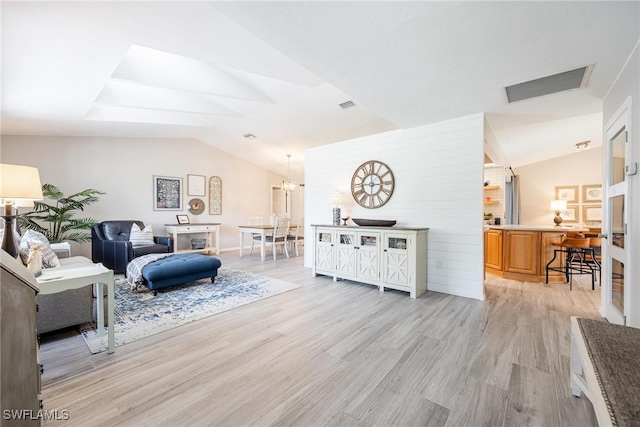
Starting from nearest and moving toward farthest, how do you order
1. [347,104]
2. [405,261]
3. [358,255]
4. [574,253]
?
[405,261] → [358,255] → [347,104] → [574,253]

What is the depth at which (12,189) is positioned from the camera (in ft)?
6.81

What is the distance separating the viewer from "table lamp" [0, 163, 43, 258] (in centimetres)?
→ 204

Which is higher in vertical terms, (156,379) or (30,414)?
(30,414)

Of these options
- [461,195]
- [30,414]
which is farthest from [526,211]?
[30,414]

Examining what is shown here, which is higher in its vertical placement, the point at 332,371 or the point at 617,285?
the point at 617,285

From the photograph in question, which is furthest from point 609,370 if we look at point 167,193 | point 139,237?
point 167,193

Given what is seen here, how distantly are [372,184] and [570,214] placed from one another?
636cm

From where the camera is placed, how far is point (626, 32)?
1839mm

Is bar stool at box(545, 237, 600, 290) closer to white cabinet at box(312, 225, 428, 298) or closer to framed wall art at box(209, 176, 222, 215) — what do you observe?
white cabinet at box(312, 225, 428, 298)

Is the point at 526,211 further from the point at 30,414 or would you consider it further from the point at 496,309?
the point at 30,414

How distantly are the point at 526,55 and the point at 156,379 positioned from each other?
144 inches

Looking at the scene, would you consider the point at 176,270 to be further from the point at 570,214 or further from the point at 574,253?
the point at 570,214

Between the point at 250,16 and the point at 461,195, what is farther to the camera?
the point at 461,195

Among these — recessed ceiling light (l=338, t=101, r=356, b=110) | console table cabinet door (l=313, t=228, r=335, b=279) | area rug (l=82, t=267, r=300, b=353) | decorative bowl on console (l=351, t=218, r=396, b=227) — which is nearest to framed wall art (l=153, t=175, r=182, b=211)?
area rug (l=82, t=267, r=300, b=353)
